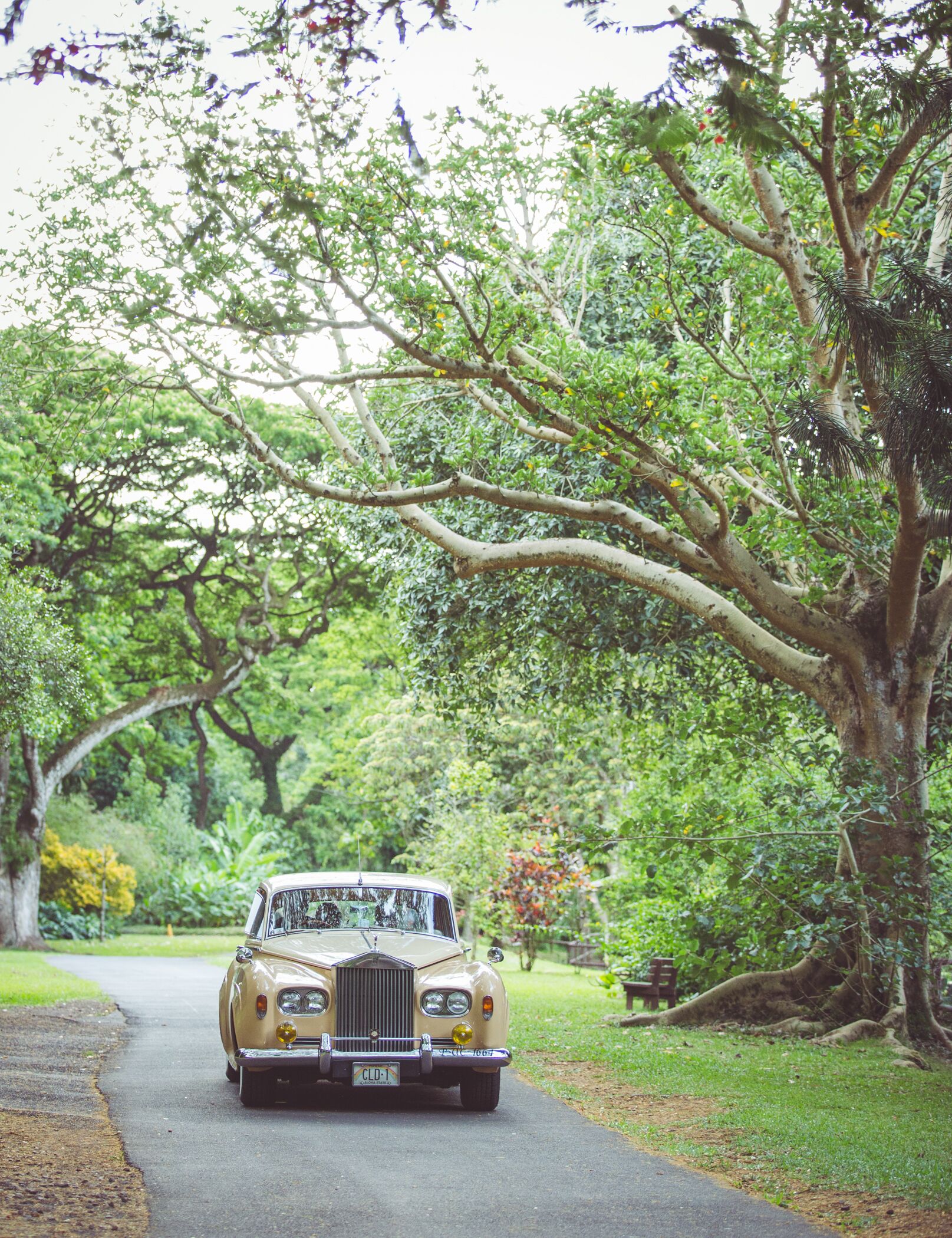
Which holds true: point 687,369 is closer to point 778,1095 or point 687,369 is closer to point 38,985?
point 778,1095

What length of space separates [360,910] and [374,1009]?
1330 millimetres

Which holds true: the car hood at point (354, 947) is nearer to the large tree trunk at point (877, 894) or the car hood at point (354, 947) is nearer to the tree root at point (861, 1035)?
the large tree trunk at point (877, 894)

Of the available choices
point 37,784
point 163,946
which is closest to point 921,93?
point 37,784

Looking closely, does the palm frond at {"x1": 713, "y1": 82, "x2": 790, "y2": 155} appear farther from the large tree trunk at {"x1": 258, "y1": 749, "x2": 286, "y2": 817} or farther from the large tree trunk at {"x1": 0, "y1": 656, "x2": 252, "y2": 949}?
the large tree trunk at {"x1": 258, "y1": 749, "x2": 286, "y2": 817}

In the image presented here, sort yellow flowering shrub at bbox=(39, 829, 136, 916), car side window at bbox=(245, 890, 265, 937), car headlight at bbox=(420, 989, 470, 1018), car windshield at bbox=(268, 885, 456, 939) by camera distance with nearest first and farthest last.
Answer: car headlight at bbox=(420, 989, 470, 1018) < car windshield at bbox=(268, 885, 456, 939) < car side window at bbox=(245, 890, 265, 937) < yellow flowering shrub at bbox=(39, 829, 136, 916)

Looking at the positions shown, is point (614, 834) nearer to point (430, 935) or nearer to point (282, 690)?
point (430, 935)

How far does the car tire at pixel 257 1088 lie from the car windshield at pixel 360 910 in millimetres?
1216

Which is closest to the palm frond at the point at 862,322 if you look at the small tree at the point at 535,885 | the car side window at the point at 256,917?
the car side window at the point at 256,917

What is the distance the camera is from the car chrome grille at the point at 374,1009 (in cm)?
866

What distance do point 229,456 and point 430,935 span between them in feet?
62.7

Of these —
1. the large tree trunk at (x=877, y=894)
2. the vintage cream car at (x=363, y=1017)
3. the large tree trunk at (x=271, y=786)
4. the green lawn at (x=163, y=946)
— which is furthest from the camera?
the large tree trunk at (x=271, y=786)

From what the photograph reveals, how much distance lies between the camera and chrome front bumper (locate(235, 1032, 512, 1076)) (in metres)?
8.46

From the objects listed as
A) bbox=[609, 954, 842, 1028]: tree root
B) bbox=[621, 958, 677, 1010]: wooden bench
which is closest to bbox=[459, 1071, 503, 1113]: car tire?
bbox=[609, 954, 842, 1028]: tree root

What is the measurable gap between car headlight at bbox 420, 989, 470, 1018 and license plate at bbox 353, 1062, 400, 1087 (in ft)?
1.47
